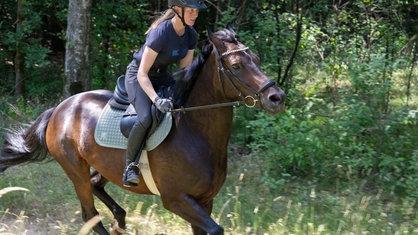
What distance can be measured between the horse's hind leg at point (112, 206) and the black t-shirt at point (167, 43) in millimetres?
1694

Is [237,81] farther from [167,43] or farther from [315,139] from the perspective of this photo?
[315,139]

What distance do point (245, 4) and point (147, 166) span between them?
6134mm

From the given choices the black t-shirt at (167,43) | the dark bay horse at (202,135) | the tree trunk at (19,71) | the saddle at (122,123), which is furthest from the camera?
the tree trunk at (19,71)

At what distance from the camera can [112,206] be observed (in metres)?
5.61

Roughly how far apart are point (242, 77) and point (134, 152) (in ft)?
3.85

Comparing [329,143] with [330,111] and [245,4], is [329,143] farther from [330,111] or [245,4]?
[245,4]

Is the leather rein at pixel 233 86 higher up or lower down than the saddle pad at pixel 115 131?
higher up

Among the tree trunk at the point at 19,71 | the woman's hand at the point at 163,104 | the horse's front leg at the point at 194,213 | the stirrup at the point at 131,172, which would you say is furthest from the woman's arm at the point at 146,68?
the tree trunk at the point at 19,71

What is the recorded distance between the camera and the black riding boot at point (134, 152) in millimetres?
4469

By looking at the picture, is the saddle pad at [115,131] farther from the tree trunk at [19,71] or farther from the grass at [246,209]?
the tree trunk at [19,71]

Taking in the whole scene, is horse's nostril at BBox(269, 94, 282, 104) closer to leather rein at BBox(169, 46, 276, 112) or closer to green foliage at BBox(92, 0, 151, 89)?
leather rein at BBox(169, 46, 276, 112)

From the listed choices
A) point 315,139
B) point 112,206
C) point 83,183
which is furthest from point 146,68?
point 315,139

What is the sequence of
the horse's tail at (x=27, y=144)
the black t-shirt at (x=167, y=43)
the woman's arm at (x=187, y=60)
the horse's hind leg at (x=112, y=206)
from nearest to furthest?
1. the black t-shirt at (x=167, y=43)
2. the woman's arm at (x=187, y=60)
3. the horse's hind leg at (x=112, y=206)
4. the horse's tail at (x=27, y=144)

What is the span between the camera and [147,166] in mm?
A: 4625
